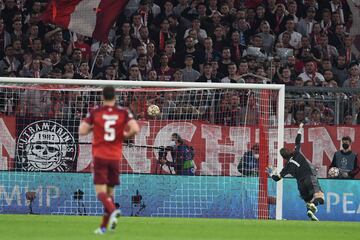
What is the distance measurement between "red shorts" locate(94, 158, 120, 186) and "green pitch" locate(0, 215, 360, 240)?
5.03ft

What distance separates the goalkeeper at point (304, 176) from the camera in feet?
64.4

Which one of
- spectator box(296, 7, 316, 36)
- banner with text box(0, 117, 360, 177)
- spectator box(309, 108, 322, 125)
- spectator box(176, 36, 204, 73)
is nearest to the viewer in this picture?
banner with text box(0, 117, 360, 177)

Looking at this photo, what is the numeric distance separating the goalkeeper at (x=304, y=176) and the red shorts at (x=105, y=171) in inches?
258

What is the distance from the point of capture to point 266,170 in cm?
2058

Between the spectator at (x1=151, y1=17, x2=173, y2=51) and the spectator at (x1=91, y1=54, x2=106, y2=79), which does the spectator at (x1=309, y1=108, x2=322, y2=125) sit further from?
the spectator at (x1=91, y1=54, x2=106, y2=79)

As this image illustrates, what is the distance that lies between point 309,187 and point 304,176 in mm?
217

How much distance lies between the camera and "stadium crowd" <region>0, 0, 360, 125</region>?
22047 mm

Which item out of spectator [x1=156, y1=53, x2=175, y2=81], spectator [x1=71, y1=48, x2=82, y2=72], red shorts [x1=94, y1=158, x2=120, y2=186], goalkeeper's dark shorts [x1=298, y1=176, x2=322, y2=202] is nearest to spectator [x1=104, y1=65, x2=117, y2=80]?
spectator [x1=71, y1=48, x2=82, y2=72]

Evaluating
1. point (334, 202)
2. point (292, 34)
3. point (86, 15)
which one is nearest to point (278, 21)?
point (292, 34)

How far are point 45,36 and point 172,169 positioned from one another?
180 inches

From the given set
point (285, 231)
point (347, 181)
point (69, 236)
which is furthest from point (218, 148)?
point (69, 236)

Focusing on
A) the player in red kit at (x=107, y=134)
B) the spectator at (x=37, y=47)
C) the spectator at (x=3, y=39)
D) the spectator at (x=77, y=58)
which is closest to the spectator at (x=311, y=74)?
the spectator at (x=77, y=58)

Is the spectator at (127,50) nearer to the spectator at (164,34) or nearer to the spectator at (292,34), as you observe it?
the spectator at (164,34)

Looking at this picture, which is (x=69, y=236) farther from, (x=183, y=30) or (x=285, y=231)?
(x=183, y=30)
